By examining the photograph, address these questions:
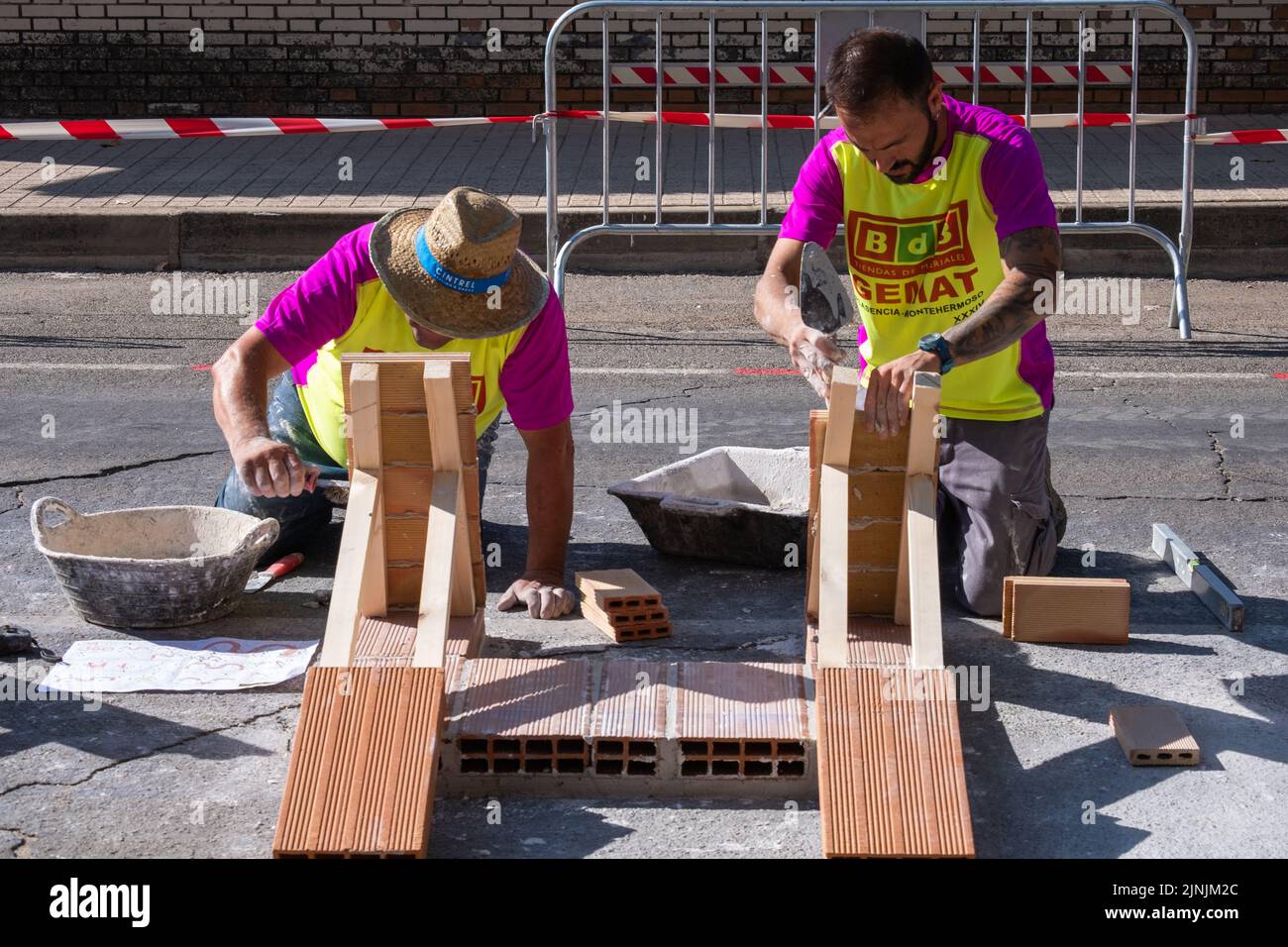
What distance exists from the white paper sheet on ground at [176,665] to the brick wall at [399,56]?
912 centimetres

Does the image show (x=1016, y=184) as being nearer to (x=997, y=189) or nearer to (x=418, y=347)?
(x=997, y=189)

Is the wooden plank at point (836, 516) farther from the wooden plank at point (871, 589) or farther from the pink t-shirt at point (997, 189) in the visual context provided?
the pink t-shirt at point (997, 189)

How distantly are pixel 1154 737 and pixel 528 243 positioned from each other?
A: 6.65 metres

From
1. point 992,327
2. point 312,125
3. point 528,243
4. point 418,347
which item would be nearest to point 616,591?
point 418,347

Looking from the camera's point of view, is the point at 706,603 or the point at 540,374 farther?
the point at 706,603

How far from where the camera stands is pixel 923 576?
3957 mm

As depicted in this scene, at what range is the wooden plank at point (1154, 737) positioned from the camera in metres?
3.80

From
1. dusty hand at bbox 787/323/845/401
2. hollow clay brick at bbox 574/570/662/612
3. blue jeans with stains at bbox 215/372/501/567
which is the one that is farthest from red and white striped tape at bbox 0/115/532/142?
dusty hand at bbox 787/323/845/401

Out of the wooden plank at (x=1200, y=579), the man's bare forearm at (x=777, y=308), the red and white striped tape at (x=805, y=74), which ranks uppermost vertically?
the red and white striped tape at (x=805, y=74)

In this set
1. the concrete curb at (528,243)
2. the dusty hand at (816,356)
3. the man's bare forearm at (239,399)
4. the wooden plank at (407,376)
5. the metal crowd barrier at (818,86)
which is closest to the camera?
the wooden plank at (407,376)

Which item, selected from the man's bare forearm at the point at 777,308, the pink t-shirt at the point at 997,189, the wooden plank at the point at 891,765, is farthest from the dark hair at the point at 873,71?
the wooden plank at the point at 891,765

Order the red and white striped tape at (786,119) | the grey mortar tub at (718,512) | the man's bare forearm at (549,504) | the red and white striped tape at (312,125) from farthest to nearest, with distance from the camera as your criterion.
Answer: the red and white striped tape at (312,125) < the red and white striped tape at (786,119) < the grey mortar tub at (718,512) < the man's bare forearm at (549,504)

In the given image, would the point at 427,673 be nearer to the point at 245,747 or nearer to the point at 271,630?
the point at 245,747

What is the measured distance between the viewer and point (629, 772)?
369 cm
